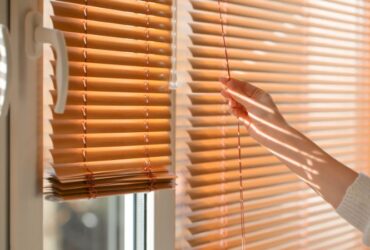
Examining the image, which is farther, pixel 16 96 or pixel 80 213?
pixel 80 213

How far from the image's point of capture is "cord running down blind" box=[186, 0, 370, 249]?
3.75 ft

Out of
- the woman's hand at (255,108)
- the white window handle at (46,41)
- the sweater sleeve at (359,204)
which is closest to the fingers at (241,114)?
the woman's hand at (255,108)

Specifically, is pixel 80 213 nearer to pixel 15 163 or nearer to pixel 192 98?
pixel 15 163

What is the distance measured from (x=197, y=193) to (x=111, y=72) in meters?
0.36

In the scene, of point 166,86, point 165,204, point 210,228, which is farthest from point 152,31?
point 210,228

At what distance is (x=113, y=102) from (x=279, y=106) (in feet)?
1.95

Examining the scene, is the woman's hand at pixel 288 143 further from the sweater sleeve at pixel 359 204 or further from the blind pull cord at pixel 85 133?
the blind pull cord at pixel 85 133

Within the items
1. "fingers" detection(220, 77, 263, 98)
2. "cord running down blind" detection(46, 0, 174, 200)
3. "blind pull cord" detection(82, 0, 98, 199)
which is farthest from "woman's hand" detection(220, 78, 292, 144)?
"blind pull cord" detection(82, 0, 98, 199)

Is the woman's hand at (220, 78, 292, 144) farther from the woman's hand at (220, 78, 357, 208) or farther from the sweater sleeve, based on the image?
the sweater sleeve

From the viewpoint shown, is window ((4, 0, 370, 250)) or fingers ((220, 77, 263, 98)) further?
fingers ((220, 77, 263, 98))

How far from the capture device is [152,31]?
1.02 meters

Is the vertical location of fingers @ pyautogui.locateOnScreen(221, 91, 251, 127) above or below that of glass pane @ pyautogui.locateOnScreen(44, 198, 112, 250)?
above

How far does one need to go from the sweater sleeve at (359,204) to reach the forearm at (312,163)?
0.06ft

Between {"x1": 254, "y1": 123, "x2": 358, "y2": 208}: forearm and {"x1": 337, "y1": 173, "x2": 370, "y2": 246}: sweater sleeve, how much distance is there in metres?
0.02
